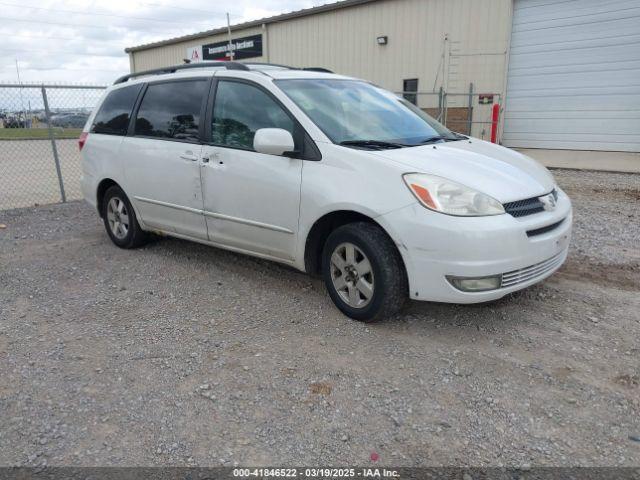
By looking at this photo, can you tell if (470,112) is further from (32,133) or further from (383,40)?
(32,133)

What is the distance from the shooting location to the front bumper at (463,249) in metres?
3.29

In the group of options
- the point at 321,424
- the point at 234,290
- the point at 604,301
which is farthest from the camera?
the point at 234,290

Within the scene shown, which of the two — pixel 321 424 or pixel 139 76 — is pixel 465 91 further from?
pixel 321 424

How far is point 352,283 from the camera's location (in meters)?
3.82

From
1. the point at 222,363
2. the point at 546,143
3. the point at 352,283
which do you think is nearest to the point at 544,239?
the point at 352,283

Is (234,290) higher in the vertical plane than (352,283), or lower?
lower

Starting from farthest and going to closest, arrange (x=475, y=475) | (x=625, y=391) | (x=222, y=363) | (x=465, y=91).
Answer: (x=465, y=91)
(x=222, y=363)
(x=625, y=391)
(x=475, y=475)

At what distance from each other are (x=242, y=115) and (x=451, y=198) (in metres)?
1.94

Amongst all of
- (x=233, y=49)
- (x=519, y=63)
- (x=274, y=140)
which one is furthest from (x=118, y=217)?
(x=233, y=49)

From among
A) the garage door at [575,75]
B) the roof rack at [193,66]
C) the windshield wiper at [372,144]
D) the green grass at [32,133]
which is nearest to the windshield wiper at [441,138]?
the windshield wiper at [372,144]

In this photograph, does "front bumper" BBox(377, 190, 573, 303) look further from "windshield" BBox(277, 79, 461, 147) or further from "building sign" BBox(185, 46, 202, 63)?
"building sign" BBox(185, 46, 202, 63)

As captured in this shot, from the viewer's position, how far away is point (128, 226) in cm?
567

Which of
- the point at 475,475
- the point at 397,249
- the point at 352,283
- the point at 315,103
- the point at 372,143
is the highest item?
the point at 315,103

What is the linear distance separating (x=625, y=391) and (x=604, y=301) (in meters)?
1.36
